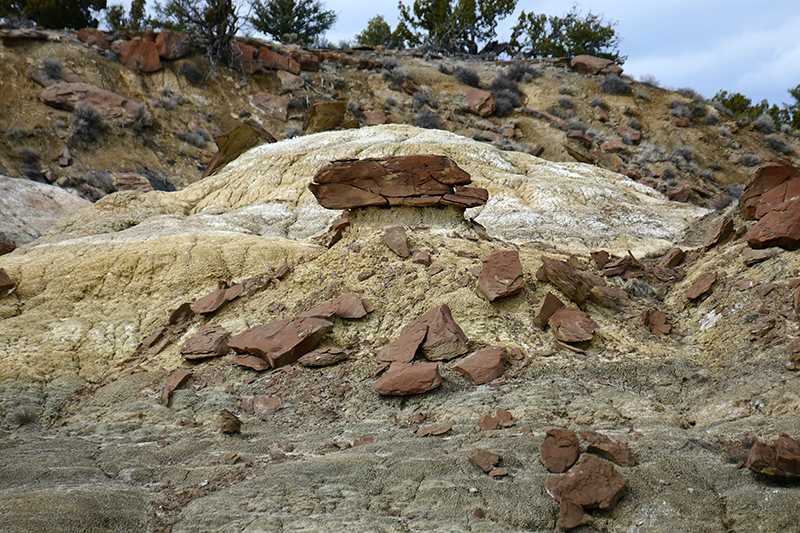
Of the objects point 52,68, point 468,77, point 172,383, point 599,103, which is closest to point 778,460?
point 172,383

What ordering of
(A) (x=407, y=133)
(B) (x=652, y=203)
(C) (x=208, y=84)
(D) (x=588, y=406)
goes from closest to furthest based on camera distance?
(D) (x=588, y=406)
(B) (x=652, y=203)
(A) (x=407, y=133)
(C) (x=208, y=84)

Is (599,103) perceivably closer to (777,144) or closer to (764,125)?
(764,125)

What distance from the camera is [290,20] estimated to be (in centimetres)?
3938

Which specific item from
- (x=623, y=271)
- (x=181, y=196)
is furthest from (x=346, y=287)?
(x=181, y=196)

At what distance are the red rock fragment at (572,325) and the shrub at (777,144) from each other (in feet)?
101

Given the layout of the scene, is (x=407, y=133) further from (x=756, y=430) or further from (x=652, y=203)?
(x=756, y=430)

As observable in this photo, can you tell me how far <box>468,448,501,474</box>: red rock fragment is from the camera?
4.10 metres

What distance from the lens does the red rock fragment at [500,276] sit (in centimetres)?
736

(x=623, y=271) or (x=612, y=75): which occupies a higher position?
(x=612, y=75)

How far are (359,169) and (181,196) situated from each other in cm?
947

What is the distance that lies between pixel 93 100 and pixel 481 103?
20198 millimetres

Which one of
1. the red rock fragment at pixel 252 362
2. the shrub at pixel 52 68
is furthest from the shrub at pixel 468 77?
the red rock fragment at pixel 252 362

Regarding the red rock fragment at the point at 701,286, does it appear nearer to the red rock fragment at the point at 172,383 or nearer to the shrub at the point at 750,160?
the red rock fragment at the point at 172,383

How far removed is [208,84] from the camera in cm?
3064
